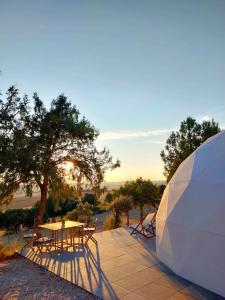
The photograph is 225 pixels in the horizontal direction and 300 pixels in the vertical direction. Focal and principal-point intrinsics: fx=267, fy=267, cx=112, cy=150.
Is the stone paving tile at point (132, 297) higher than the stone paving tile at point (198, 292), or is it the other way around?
the stone paving tile at point (132, 297)

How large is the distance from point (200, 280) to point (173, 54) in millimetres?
7641

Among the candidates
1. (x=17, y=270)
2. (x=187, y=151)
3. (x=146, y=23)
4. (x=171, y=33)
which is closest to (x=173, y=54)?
(x=171, y=33)

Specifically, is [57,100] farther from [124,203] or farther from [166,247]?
[166,247]

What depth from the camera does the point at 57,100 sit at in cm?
1431

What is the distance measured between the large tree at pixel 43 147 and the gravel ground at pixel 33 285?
501 cm

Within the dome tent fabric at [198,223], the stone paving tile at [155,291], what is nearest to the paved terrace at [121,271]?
the stone paving tile at [155,291]

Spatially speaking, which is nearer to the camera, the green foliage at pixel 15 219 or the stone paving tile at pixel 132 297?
the stone paving tile at pixel 132 297

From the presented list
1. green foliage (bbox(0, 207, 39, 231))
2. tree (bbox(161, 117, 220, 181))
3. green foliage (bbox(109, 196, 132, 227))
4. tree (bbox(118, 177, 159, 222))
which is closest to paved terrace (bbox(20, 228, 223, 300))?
green foliage (bbox(109, 196, 132, 227))

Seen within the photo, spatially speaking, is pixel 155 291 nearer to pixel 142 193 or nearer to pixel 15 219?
pixel 142 193

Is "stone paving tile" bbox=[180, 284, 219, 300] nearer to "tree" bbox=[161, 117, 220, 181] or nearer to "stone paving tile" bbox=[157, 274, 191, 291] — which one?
"stone paving tile" bbox=[157, 274, 191, 291]

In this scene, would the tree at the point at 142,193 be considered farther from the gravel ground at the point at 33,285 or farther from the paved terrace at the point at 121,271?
the gravel ground at the point at 33,285

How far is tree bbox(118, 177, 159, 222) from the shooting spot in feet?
68.2

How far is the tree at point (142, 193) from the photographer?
68.2 ft

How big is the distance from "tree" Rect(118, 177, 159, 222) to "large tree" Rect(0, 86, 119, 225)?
616 cm
